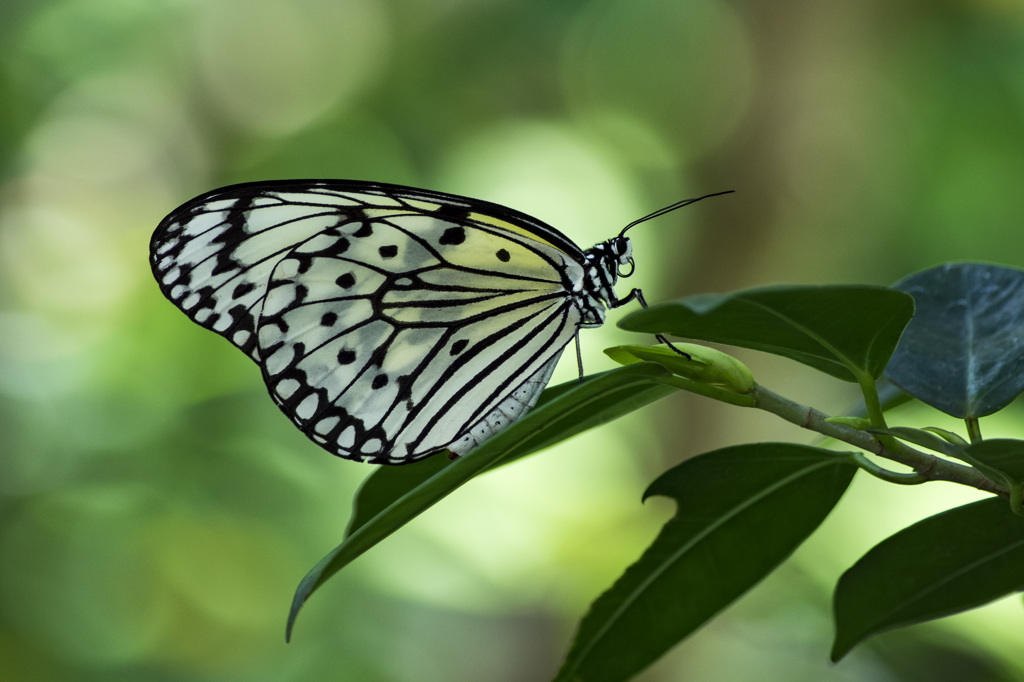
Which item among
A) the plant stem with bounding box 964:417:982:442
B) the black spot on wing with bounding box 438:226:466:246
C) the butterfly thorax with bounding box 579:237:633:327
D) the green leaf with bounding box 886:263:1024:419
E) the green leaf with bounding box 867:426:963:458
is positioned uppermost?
the black spot on wing with bounding box 438:226:466:246

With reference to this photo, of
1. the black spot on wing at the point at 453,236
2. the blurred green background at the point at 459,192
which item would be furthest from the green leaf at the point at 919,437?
the blurred green background at the point at 459,192

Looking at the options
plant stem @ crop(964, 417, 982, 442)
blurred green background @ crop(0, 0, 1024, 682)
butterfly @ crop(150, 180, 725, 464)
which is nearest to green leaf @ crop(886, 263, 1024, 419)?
plant stem @ crop(964, 417, 982, 442)

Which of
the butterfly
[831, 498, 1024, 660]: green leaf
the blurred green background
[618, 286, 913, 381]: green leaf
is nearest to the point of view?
[618, 286, 913, 381]: green leaf

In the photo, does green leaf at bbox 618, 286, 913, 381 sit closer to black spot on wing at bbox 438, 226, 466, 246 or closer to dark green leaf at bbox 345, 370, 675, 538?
dark green leaf at bbox 345, 370, 675, 538

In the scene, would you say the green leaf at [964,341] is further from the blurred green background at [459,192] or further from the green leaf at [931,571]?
the blurred green background at [459,192]

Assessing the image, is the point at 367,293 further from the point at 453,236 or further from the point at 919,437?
the point at 919,437

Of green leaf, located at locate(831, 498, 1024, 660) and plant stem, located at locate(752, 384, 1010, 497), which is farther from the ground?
plant stem, located at locate(752, 384, 1010, 497)

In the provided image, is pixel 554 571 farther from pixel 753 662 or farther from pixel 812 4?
pixel 812 4
